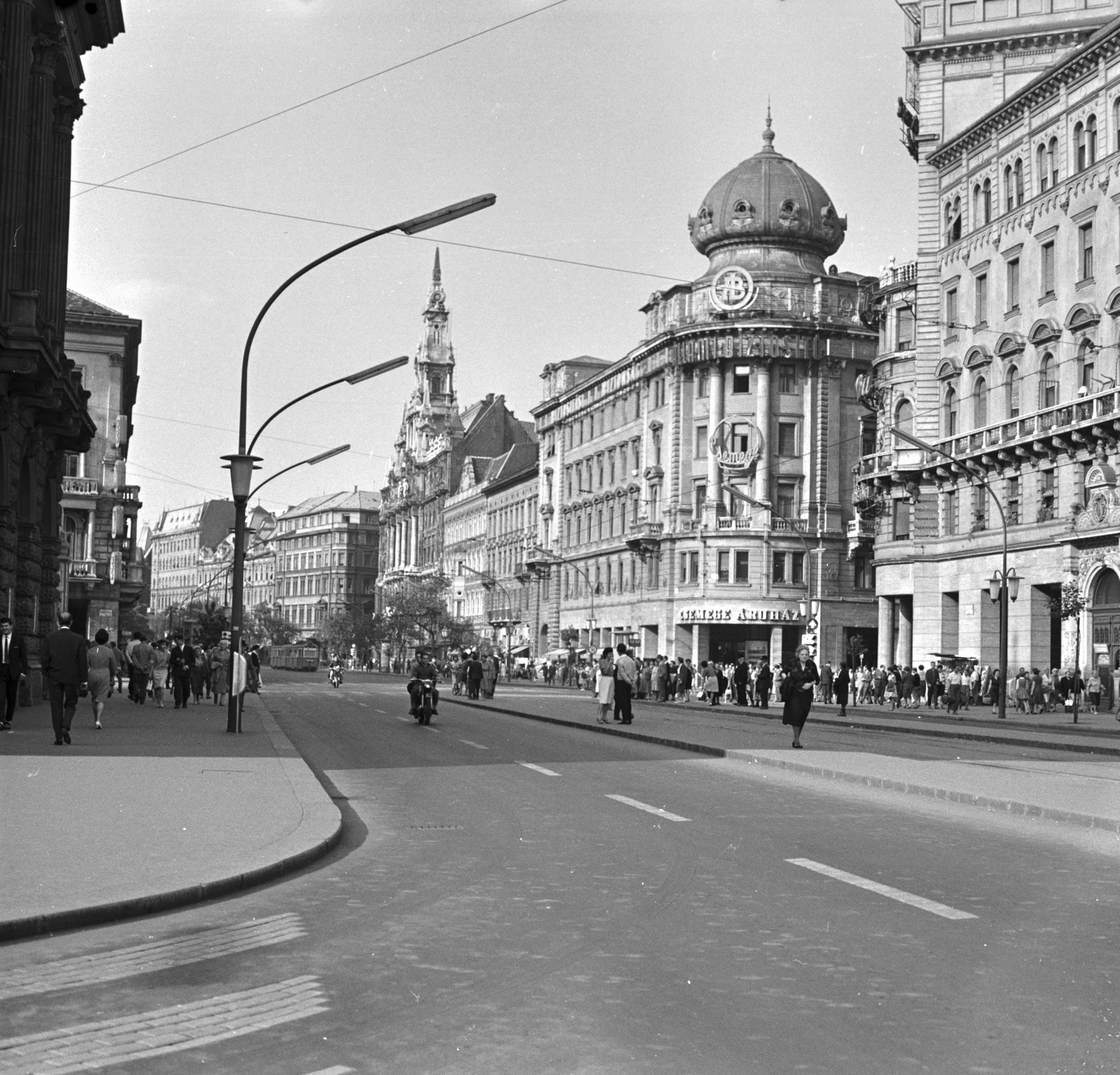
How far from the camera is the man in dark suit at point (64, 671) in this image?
2122cm

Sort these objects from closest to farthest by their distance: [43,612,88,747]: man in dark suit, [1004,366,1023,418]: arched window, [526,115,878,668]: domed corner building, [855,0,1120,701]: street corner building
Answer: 1. [43,612,88,747]: man in dark suit
2. [855,0,1120,701]: street corner building
3. [1004,366,1023,418]: arched window
4. [526,115,878,668]: domed corner building

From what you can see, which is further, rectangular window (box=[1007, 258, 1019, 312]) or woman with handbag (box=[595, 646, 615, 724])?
rectangular window (box=[1007, 258, 1019, 312])

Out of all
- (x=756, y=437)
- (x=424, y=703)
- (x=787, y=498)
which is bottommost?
(x=424, y=703)

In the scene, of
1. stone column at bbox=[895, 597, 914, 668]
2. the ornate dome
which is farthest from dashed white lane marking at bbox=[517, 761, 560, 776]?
the ornate dome

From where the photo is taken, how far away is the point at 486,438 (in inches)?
5960

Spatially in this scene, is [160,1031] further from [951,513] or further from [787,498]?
[787,498]

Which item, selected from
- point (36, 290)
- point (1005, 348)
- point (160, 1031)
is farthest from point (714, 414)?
point (160, 1031)

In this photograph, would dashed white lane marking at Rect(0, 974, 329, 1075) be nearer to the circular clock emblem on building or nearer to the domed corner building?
the domed corner building

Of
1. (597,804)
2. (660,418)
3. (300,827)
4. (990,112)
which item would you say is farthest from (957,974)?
(660,418)

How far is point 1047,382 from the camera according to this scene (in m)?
50.9

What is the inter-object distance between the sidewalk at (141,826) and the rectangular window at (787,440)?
67.1 m

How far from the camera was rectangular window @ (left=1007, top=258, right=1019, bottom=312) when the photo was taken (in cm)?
5338

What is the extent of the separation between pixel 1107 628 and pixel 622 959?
139 feet

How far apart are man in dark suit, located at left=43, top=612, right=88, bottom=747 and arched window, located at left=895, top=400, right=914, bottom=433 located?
4364cm
